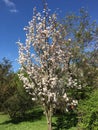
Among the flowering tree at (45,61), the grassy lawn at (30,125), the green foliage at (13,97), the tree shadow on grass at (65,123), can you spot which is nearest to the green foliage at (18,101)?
the green foliage at (13,97)

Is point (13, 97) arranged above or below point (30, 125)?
above

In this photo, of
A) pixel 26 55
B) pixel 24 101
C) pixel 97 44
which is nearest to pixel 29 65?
pixel 26 55

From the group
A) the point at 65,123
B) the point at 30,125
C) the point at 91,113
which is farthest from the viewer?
the point at 30,125

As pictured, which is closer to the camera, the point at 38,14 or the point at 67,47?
the point at 38,14

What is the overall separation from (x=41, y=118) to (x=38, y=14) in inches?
521

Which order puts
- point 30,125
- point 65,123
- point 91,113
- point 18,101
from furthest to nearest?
point 18,101 → point 30,125 → point 65,123 → point 91,113

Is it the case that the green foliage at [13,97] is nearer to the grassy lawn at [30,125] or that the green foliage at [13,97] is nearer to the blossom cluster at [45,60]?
the grassy lawn at [30,125]

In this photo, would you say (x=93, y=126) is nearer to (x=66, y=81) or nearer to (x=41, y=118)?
(x=66, y=81)

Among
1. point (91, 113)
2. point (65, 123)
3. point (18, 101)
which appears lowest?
point (65, 123)

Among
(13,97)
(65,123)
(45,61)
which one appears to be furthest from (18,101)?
(45,61)

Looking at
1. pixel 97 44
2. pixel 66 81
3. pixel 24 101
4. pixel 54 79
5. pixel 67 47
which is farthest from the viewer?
pixel 24 101

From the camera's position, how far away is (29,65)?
17.8m

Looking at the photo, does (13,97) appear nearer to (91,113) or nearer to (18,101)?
(18,101)

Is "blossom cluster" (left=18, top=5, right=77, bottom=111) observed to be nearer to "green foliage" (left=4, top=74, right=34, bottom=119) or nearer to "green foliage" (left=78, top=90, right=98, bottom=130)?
"green foliage" (left=78, top=90, right=98, bottom=130)
